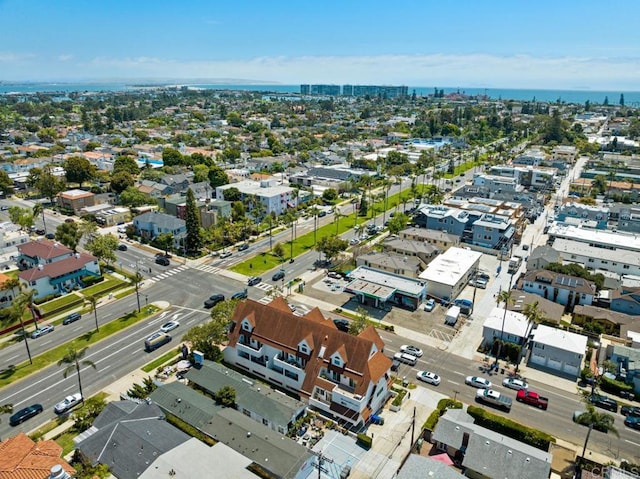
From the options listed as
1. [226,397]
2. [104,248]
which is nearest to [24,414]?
[226,397]

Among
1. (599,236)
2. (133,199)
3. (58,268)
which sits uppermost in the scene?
(133,199)

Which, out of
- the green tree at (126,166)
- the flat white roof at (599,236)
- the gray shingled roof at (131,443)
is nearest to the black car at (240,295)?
the gray shingled roof at (131,443)

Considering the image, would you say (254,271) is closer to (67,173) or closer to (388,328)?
(388,328)

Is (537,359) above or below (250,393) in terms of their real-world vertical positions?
below

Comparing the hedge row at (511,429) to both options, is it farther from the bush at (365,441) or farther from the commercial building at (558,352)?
the commercial building at (558,352)

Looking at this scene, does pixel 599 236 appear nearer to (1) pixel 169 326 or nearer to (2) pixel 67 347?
(1) pixel 169 326

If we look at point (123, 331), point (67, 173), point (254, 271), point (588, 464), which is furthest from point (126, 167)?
point (588, 464)
